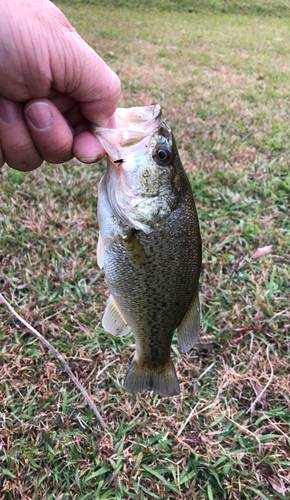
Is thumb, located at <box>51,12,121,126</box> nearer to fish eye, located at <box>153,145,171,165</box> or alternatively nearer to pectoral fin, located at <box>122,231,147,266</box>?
fish eye, located at <box>153,145,171,165</box>

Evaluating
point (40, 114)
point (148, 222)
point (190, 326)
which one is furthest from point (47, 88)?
point (190, 326)

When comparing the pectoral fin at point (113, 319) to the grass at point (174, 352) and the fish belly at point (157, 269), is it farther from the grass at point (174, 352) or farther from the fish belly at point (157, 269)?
the grass at point (174, 352)

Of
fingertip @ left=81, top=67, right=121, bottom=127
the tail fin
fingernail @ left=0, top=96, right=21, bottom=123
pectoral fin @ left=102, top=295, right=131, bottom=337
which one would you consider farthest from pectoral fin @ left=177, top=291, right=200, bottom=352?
fingernail @ left=0, top=96, right=21, bottom=123

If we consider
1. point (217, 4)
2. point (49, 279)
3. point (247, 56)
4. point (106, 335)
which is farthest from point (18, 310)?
point (217, 4)

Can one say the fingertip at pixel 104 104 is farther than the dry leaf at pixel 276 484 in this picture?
No

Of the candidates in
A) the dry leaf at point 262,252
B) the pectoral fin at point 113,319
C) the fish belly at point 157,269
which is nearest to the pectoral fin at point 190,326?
the fish belly at point 157,269
